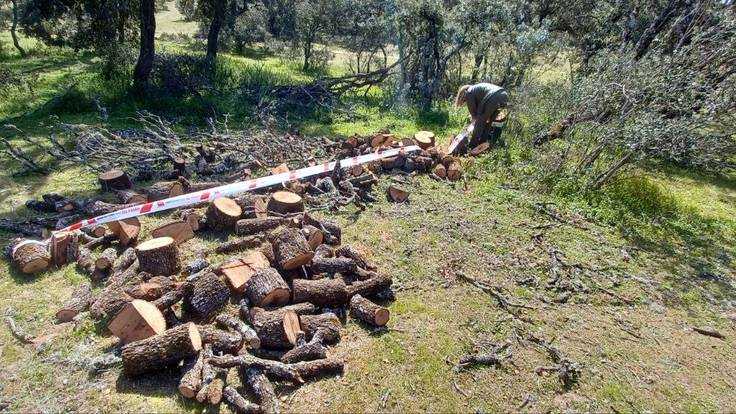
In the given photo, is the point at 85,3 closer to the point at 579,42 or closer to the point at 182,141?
the point at 182,141

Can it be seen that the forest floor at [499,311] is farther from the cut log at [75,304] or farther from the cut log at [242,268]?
the cut log at [242,268]

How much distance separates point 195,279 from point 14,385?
5.14ft

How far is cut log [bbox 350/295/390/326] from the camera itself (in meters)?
4.14

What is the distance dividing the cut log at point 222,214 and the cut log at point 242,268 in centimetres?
108

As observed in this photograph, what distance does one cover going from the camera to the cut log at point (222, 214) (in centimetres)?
543

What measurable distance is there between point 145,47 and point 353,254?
339 inches

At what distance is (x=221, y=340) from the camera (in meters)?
3.68

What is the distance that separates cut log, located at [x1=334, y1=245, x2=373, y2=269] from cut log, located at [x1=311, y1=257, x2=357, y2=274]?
10 centimetres

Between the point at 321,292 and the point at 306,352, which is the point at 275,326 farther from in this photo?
the point at 321,292

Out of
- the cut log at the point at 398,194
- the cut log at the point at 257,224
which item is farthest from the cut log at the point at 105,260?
the cut log at the point at 398,194

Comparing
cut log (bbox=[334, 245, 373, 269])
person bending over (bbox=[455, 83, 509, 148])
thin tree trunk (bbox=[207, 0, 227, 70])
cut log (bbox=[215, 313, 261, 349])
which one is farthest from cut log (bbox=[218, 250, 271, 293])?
thin tree trunk (bbox=[207, 0, 227, 70])

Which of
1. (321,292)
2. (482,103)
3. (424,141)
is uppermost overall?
(482,103)

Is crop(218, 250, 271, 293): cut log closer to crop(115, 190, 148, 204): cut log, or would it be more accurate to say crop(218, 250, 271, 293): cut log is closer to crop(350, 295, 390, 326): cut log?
crop(350, 295, 390, 326): cut log

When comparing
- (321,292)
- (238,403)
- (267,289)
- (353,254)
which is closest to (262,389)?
(238,403)
